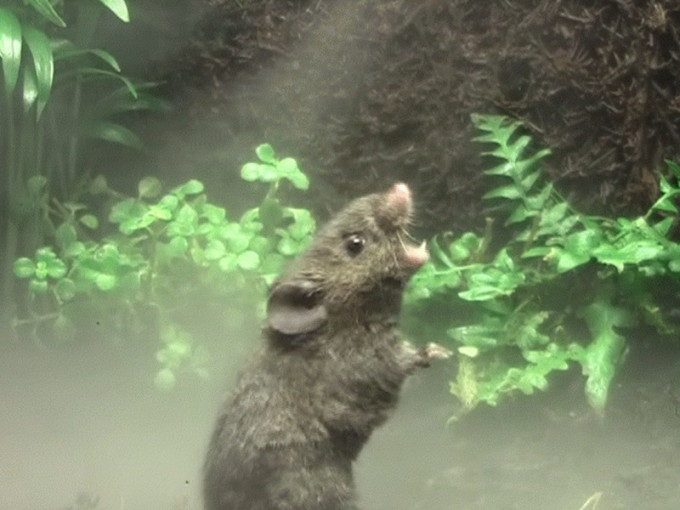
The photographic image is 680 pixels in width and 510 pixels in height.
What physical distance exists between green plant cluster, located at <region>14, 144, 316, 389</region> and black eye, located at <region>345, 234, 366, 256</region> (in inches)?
35.9

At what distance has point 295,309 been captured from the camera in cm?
386

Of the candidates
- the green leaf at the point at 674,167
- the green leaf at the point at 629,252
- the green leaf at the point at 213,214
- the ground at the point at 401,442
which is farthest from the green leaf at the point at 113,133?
the green leaf at the point at 674,167

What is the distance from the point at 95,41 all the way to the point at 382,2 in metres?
1.60

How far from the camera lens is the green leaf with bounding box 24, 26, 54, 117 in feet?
16.4

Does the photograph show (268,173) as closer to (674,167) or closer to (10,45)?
(10,45)

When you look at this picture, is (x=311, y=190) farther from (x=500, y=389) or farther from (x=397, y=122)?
(x=500, y=389)

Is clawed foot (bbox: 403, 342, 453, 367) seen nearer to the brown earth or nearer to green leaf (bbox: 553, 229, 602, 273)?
green leaf (bbox: 553, 229, 602, 273)

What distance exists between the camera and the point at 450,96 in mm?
5016

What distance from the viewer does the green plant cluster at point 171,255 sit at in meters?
5.07

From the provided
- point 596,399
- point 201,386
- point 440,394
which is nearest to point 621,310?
point 596,399

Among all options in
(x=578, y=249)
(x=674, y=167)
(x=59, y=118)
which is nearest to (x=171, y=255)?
(x=59, y=118)

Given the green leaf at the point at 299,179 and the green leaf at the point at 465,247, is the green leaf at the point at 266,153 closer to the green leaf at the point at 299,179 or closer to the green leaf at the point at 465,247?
the green leaf at the point at 299,179

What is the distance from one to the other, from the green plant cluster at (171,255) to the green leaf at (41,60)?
0.73 m

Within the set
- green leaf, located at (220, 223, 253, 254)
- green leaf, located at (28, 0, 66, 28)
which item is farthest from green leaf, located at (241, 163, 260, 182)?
green leaf, located at (28, 0, 66, 28)
